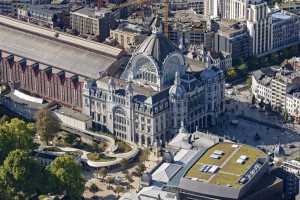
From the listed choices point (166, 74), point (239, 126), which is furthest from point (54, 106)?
point (239, 126)

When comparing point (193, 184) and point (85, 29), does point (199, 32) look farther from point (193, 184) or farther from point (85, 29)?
point (193, 184)

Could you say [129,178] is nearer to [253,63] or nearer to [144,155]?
[144,155]

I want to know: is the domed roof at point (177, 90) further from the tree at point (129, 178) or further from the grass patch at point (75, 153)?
the grass patch at point (75, 153)

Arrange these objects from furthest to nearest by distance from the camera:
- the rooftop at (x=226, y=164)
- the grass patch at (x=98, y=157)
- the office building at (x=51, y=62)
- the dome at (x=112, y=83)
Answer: the office building at (x=51, y=62) < the dome at (x=112, y=83) < the grass patch at (x=98, y=157) < the rooftop at (x=226, y=164)

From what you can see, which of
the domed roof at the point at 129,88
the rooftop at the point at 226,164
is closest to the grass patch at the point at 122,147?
the domed roof at the point at 129,88

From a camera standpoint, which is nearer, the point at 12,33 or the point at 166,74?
the point at 166,74

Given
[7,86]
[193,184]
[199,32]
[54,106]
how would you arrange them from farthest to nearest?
[199,32] → [7,86] → [54,106] → [193,184]
